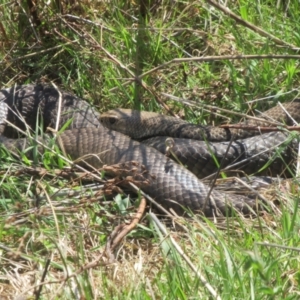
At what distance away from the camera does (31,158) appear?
18.4 ft

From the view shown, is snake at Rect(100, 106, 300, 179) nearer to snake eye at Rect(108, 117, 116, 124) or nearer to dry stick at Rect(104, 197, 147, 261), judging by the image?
snake eye at Rect(108, 117, 116, 124)

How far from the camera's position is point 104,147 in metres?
5.77

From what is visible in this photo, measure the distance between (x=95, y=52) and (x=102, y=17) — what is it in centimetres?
48

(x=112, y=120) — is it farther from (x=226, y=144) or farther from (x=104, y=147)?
(x=226, y=144)

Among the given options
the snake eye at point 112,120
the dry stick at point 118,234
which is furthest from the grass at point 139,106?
the snake eye at point 112,120

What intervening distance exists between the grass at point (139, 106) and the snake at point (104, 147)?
133 millimetres

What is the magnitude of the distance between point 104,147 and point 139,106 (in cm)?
79

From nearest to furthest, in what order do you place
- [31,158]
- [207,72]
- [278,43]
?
[31,158], [278,43], [207,72]

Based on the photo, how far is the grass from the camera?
3.95 metres

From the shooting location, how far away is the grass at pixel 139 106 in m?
3.95

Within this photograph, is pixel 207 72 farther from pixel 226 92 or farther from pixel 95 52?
pixel 95 52

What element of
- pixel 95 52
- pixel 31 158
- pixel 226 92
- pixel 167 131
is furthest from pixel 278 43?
pixel 31 158

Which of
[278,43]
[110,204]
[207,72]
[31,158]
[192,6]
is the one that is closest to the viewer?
[110,204]

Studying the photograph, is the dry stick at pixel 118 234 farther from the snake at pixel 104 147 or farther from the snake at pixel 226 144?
the snake at pixel 226 144
